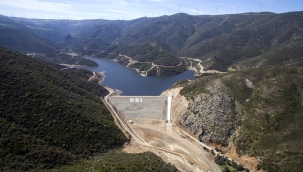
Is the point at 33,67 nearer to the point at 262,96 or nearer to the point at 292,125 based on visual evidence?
the point at 262,96

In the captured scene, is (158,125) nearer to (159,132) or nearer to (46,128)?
(159,132)

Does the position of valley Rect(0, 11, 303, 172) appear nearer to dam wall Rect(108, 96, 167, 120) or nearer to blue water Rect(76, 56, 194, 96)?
dam wall Rect(108, 96, 167, 120)

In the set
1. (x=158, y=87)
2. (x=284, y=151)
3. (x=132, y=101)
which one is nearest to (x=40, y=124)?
(x=132, y=101)

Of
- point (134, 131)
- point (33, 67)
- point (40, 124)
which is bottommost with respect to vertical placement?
point (134, 131)

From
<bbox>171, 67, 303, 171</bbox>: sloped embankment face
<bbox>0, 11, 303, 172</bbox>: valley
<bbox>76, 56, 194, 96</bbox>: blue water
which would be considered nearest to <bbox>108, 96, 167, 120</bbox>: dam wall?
<bbox>0, 11, 303, 172</bbox>: valley

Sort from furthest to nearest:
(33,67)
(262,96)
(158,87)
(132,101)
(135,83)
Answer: (135,83), (158,87), (132,101), (33,67), (262,96)

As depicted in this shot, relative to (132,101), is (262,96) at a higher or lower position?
higher
